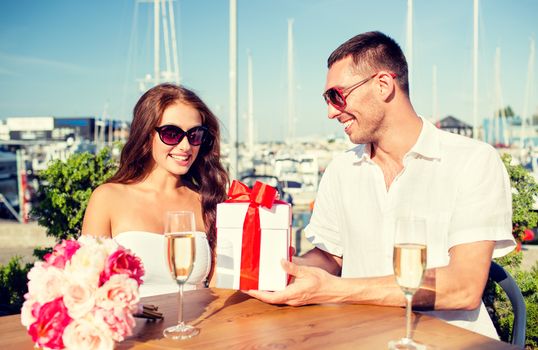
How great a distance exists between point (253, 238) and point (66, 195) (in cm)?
315

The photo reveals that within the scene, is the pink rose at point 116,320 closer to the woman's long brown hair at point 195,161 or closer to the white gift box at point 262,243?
the white gift box at point 262,243

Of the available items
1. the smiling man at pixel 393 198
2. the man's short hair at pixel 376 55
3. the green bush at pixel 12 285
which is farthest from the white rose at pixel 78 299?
the green bush at pixel 12 285

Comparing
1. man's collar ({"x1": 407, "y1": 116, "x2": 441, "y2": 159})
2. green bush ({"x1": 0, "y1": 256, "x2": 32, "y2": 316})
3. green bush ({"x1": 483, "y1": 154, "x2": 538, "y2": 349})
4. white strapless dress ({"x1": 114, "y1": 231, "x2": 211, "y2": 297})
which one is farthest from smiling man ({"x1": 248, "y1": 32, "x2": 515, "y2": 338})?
green bush ({"x1": 0, "y1": 256, "x2": 32, "y2": 316})

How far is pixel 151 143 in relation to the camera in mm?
3301

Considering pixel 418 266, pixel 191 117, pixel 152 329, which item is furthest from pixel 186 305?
pixel 191 117

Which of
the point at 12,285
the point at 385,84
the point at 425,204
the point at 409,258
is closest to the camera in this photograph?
the point at 409,258

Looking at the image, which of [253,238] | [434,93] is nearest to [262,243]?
[253,238]

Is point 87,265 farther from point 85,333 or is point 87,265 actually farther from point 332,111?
point 332,111

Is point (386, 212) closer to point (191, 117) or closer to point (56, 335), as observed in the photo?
point (191, 117)

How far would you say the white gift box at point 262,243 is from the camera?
1.86 m

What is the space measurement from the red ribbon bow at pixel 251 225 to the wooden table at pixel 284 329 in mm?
147

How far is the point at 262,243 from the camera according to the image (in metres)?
1.87

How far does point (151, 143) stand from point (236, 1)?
500cm

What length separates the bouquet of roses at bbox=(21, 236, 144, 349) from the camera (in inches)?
53.9
